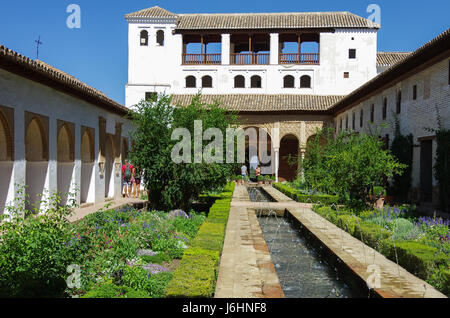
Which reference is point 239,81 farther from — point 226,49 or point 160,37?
point 160,37

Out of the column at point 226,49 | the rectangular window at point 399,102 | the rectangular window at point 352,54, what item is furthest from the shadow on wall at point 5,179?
the rectangular window at point 352,54

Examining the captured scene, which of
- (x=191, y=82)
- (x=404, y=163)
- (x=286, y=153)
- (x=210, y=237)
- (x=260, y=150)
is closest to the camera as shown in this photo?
(x=210, y=237)

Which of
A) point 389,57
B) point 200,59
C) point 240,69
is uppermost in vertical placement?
point 389,57

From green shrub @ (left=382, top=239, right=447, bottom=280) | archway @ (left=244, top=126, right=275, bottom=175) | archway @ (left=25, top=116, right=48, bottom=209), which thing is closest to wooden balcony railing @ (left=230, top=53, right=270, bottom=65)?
archway @ (left=244, top=126, right=275, bottom=175)

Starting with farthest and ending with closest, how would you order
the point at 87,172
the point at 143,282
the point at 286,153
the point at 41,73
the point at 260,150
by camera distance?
1. the point at 286,153
2. the point at 260,150
3. the point at 87,172
4. the point at 41,73
5. the point at 143,282

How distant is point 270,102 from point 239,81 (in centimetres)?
313

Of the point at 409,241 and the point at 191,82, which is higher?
the point at 191,82

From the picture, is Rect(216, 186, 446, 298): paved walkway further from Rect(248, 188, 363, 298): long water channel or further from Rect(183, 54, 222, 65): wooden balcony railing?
Rect(183, 54, 222, 65): wooden balcony railing

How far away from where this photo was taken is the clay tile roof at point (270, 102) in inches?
1193

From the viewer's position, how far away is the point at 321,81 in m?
32.0

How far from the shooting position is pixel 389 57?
1323 inches

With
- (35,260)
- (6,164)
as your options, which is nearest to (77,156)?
(6,164)

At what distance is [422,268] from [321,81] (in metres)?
26.7
